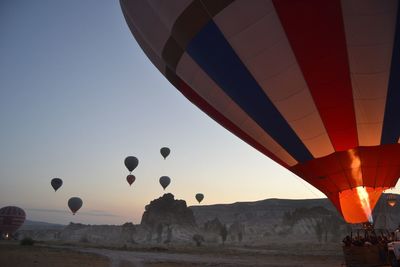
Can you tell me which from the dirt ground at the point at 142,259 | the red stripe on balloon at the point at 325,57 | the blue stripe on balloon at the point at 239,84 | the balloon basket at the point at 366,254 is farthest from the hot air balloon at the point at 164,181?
the red stripe on balloon at the point at 325,57

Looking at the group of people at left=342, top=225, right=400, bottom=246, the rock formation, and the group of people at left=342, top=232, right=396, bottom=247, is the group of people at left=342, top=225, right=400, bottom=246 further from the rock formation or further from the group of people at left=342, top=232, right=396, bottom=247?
the rock formation

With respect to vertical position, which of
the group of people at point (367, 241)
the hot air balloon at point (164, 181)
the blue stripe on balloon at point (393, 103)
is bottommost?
the group of people at point (367, 241)

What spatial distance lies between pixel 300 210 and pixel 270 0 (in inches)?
3336

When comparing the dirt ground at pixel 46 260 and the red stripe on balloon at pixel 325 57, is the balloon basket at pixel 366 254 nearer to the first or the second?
the red stripe on balloon at pixel 325 57

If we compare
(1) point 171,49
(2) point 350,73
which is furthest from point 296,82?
(1) point 171,49

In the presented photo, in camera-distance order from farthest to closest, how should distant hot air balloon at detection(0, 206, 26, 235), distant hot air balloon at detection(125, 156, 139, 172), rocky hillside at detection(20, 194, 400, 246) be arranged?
1. rocky hillside at detection(20, 194, 400, 246)
2. distant hot air balloon at detection(0, 206, 26, 235)
3. distant hot air balloon at detection(125, 156, 139, 172)

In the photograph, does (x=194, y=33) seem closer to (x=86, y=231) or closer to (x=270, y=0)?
(x=270, y=0)

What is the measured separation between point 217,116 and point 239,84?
8.33ft

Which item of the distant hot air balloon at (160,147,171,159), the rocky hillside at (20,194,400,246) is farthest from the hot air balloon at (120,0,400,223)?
the rocky hillside at (20,194,400,246)

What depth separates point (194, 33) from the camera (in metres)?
9.77

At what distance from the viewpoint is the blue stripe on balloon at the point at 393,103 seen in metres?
8.57

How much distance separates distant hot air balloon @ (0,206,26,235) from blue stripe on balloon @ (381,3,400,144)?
54206 mm

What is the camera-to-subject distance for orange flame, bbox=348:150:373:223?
10234 millimetres

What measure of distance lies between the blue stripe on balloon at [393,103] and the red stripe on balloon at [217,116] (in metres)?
3.46
